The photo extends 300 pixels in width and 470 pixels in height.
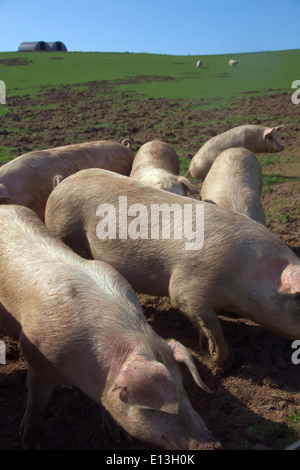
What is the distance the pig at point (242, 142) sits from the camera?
1019 centimetres

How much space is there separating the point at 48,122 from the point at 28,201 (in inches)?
443

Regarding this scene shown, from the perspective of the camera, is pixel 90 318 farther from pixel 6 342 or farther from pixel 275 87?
pixel 275 87

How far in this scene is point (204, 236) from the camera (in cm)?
408

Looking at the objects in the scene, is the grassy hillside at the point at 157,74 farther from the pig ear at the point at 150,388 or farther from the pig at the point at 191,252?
the pig ear at the point at 150,388

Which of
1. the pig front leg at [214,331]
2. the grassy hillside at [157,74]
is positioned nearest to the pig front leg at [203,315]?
the pig front leg at [214,331]

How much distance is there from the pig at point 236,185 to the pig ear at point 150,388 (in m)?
3.14

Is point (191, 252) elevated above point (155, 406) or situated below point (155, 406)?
above

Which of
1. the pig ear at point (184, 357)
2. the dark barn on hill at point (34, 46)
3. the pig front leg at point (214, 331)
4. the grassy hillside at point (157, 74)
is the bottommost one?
the pig front leg at point (214, 331)

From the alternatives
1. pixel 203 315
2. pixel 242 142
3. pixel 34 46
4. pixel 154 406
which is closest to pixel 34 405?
pixel 154 406

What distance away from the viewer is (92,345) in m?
3.05

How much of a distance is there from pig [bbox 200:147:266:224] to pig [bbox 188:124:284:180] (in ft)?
9.96

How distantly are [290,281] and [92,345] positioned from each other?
1.60 m

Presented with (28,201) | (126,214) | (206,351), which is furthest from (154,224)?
(28,201)

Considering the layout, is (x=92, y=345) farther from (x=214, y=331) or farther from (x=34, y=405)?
(x=214, y=331)
